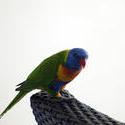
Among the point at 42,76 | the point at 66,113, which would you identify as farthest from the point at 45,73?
the point at 66,113

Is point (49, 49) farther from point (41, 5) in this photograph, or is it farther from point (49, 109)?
point (49, 109)

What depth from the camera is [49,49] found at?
1516 mm

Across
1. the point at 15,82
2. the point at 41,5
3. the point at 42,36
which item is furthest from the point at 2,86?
the point at 41,5

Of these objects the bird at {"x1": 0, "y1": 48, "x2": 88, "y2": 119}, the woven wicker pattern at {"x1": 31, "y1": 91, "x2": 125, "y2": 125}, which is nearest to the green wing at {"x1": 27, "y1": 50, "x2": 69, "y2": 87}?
the bird at {"x1": 0, "y1": 48, "x2": 88, "y2": 119}

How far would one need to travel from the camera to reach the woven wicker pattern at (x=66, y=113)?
1.19ft

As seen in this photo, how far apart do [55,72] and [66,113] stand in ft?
0.79

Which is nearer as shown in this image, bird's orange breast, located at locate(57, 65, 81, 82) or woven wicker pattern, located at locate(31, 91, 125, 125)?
woven wicker pattern, located at locate(31, 91, 125, 125)

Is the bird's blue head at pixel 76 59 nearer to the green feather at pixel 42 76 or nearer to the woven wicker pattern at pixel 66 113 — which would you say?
the green feather at pixel 42 76

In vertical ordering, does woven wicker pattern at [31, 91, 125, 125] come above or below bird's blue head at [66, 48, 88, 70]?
below

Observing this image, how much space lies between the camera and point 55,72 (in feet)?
2.04

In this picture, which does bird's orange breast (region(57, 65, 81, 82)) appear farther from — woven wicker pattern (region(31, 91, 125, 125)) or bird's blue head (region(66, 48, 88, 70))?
woven wicker pattern (region(31, 91, 125, 125))

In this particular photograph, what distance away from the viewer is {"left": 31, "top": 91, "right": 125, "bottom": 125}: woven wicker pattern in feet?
1.19

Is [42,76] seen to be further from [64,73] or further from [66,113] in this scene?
[66,113]

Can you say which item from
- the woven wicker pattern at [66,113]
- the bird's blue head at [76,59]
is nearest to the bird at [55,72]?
the bird's blue head at [76,59]
